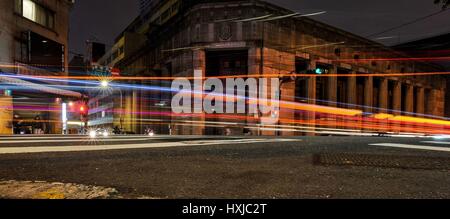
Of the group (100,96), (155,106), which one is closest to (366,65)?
(155,106)

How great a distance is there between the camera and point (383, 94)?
4759 cm

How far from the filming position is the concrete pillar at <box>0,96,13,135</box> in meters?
22.2

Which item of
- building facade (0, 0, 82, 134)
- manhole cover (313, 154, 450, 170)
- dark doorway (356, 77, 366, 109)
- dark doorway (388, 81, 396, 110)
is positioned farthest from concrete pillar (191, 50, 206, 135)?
dark doorway (388, 81, 396, 110)

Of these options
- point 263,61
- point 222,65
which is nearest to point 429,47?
point 263,61

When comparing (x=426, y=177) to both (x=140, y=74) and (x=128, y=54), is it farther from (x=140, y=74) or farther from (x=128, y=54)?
(x=128, y=54)

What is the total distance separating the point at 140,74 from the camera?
48.8m

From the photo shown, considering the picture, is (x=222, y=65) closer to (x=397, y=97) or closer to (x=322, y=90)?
(x=322, y=90)

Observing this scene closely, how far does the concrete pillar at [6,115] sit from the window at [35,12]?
7446mm

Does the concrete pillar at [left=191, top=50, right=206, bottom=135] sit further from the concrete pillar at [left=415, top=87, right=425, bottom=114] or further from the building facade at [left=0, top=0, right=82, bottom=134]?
the concrete pillar at [left=415, top=87, right=425, bottom=114]

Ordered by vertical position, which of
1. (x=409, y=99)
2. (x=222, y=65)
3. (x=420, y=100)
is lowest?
(x=420, y=100)

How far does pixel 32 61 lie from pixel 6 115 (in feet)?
17.5

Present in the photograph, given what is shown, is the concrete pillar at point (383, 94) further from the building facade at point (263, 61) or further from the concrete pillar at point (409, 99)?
the concrete pillar at point (409, 99)

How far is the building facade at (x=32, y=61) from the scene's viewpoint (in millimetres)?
22453

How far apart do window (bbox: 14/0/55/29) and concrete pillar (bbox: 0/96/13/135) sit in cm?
745
